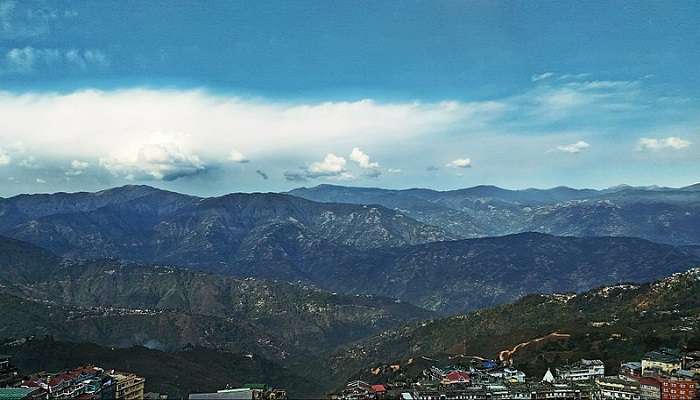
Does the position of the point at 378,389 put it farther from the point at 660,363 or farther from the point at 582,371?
Result: the point at 660,363

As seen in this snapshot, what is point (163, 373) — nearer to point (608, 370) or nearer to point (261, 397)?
point (261, 397)

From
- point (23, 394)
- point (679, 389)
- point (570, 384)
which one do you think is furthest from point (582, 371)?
point (23, 394)

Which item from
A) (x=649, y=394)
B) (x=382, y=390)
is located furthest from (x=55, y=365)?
(x=649, y=394)

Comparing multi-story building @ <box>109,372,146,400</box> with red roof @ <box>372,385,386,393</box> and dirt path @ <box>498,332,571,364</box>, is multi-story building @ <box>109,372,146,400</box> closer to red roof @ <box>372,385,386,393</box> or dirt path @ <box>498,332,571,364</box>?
red roof @ <box>372,385,386,393</box>

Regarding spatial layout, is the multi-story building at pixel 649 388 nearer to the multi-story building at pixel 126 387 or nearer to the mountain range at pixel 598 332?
the mountain range at pixel 598 332

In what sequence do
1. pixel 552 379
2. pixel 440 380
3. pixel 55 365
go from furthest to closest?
1. pixel 55 365
2. pixel 440 380
3. pixel 552 379

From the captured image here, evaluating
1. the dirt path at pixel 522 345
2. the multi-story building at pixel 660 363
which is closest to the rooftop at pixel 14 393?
the dirt path at pixel 522 345
